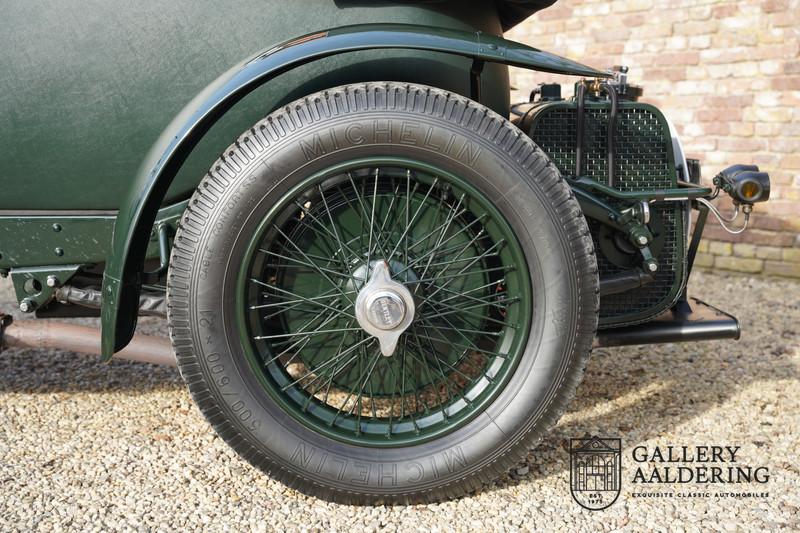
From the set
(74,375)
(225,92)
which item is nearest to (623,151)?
(225,92)

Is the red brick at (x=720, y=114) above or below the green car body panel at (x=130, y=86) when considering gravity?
below

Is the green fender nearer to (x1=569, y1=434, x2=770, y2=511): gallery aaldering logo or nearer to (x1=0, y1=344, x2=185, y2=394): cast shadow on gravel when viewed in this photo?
(x1=0, y1=344, x2=185, y2=394): cast shadow on gravel

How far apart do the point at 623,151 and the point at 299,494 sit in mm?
1612

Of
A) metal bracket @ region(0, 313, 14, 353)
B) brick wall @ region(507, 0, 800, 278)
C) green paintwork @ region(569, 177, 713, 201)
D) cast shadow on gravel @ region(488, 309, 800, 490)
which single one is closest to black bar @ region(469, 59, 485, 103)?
green paintwork @ region(569, 177, 713, 201)

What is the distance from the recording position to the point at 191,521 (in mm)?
1979

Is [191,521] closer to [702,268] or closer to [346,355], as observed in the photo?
[346,355]

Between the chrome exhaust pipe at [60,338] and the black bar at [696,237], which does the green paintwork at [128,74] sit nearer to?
the chrome exhaust pipe at [60,338]

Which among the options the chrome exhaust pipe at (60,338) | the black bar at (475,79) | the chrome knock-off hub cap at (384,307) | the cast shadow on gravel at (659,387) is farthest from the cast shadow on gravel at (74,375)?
the black bar at (475,79)

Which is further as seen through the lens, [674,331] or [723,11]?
[723,11]

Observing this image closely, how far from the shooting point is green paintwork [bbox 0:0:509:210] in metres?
2.05

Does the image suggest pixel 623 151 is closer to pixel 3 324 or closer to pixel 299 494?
pixel 299 494

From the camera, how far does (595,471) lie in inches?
89.1

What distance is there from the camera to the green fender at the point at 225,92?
1878 millimetres

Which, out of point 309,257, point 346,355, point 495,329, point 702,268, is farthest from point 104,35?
point 702,268
